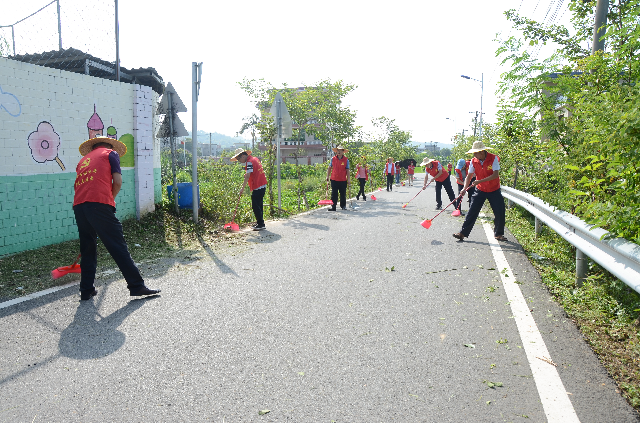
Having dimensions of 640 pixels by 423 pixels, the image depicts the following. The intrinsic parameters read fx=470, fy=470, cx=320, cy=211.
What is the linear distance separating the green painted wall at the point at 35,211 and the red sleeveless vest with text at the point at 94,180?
105 inches

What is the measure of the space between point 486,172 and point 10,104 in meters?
7.83

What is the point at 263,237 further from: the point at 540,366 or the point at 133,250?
the point at 540,366

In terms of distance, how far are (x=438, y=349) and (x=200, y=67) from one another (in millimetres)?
7930

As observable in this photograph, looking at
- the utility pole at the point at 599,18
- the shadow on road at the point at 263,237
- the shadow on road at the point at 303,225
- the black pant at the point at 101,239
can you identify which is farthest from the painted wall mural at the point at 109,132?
the utility pole at the point at 599,18

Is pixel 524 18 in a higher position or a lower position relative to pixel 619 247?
higher

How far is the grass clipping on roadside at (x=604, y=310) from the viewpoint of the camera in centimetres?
331

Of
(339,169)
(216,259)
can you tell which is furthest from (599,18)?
(216,259)

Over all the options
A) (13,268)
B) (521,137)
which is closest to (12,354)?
(13,268)

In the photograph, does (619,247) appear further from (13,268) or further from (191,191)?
(191,191)

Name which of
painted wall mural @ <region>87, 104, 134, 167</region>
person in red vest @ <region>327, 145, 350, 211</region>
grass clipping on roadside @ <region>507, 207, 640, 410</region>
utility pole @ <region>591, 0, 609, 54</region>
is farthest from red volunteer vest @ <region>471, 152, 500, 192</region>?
painted wall mural @ <region>87, 104, 134, 167</region>

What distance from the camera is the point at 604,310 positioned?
14.5 feet

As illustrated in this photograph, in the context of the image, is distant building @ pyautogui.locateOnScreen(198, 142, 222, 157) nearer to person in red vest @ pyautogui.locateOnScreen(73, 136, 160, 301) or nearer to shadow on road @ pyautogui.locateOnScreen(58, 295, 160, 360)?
person in red vest @ pyautogui.locateOnScreen(73, 136, 160, 301)

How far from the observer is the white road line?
278 cm

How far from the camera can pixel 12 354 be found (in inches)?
144
